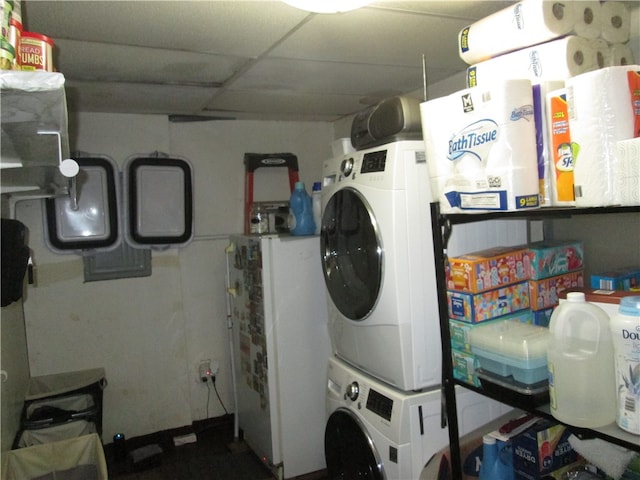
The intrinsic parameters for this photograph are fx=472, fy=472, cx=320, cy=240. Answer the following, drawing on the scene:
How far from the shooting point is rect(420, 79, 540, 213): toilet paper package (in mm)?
1221

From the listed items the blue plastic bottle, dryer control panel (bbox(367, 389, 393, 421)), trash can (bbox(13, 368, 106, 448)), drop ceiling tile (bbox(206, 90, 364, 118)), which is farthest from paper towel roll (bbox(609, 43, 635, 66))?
trash can (bbox(13, 368, 106, 448))

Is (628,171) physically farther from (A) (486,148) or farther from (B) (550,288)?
(B) (550,288)

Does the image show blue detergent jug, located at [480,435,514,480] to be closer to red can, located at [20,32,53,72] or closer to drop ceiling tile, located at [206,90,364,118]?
red can, located at [20,32,53,72]

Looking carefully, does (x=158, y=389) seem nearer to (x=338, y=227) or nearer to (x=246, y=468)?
(x=246, y=468)

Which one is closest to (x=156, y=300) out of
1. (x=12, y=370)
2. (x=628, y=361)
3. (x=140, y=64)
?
(x=12, y=370)

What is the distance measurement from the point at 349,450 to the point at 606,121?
161 centimetres

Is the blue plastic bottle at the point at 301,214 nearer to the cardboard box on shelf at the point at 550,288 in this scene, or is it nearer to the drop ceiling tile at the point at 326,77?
the drop ceiling tile at the point at 326,77

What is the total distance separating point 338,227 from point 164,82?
116 centimetres

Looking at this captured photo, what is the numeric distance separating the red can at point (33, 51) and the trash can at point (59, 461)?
1590 millimetres

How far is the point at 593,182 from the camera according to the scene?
1.10 m

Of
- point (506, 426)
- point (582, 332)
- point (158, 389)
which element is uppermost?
point (582, 332)

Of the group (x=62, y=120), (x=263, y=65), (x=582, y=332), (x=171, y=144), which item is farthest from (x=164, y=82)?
(x=582, y=332)

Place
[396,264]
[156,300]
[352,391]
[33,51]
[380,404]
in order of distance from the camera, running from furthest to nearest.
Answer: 1. [156,300]
2. [352,391]
3. [380,404]
4. [396,264]
5. [33,51]

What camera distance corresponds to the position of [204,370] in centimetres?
335
